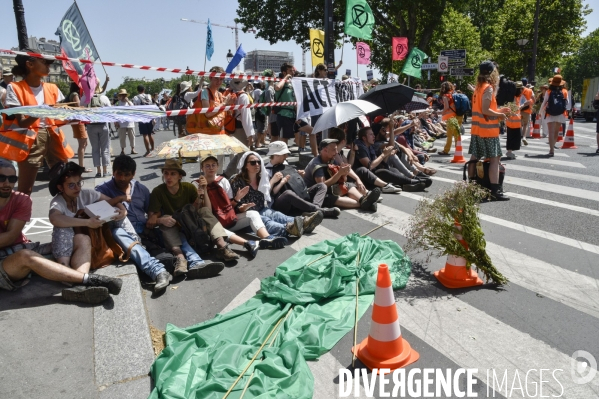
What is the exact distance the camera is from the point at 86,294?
152 inches

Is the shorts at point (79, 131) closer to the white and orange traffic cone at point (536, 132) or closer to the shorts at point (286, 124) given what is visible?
the shorts at point (286, 124)

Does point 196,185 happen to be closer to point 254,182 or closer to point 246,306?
point 254,182

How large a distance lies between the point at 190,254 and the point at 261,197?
1436 millimetres

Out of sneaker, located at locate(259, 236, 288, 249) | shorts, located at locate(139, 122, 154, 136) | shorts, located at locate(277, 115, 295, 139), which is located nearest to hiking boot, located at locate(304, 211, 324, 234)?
sneaker, located at locate(259, 236, 288, 249)

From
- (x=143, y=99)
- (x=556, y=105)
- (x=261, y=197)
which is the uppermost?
(x=143, y=99)

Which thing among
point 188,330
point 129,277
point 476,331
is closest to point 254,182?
point 129,277

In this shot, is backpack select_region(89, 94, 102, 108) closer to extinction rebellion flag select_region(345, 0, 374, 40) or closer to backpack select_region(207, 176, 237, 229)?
backpack select_region(207, 176, 237, 229)

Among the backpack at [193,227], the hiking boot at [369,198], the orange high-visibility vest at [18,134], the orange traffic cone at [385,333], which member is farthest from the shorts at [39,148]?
the orange traffic cone at [385,333]

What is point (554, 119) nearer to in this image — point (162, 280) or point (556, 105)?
point (556, 105)

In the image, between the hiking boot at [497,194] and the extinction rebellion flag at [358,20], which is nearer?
the hiking boot at [497,194]

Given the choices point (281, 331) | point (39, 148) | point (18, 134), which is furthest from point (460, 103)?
point (18, 134)

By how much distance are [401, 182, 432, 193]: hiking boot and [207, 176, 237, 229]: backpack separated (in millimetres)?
3675

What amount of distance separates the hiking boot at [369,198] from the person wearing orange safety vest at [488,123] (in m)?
1.82

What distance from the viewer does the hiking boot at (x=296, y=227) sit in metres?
5.74
